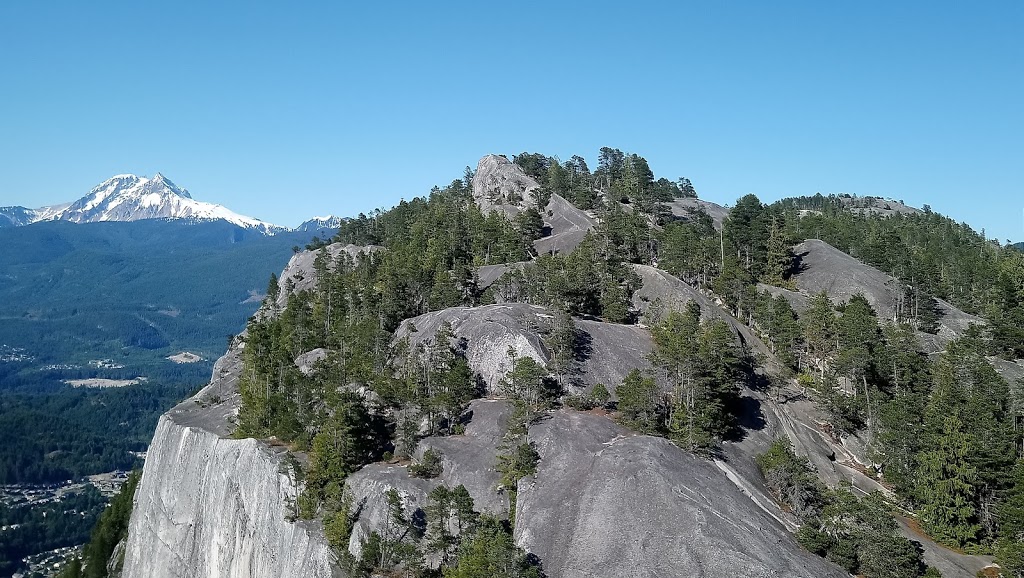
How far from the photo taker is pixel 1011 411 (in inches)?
2773

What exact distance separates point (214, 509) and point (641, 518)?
154 ft

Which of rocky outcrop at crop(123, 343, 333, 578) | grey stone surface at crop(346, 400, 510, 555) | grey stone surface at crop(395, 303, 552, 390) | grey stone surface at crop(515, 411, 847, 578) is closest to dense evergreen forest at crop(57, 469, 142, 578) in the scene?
rocky outcrop at crop(123, 343, 333, 578)

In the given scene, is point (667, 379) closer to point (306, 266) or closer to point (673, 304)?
point (673, 304)

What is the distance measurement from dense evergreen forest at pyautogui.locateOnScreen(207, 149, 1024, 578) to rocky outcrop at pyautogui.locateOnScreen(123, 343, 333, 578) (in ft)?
9.73

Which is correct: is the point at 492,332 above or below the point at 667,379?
above

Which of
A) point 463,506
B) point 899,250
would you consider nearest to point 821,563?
point 463,506

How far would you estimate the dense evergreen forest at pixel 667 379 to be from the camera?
172 ft

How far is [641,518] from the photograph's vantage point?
157 feet

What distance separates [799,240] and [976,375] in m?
53.5

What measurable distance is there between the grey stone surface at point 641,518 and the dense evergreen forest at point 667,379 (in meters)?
2.46

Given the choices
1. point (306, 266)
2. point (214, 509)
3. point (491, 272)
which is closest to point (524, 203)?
point (491, 272)

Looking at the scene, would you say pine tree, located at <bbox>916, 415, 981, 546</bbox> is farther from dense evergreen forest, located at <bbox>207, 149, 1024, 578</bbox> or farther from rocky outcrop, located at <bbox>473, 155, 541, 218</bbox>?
rocky outcrop, located at <bbox>473, 155, 541, 218</bbox>

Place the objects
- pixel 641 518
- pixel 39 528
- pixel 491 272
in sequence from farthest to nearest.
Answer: pixel 39 528, pixel 491 272, pixel 641 518

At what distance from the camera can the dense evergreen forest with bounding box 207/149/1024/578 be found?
5247 centimetres
